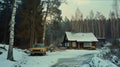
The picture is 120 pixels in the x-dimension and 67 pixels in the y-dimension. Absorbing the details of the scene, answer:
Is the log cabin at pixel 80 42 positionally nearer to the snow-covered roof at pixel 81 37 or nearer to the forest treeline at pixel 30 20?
the snow-covered roof at pixel 81 37

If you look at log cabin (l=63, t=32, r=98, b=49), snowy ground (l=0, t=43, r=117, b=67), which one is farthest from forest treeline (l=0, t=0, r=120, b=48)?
snowy ground (l=0, t=43, r=117, b=67)

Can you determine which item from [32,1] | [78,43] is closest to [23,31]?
[32,1]

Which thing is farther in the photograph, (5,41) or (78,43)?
(78,43)

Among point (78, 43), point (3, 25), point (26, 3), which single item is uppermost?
point (26, 3)

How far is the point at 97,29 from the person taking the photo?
129 metres

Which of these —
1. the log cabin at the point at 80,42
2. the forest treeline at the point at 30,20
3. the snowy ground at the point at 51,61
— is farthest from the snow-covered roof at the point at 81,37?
the snowy ground at the point at 51,61

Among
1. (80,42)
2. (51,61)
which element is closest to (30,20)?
(80,42)

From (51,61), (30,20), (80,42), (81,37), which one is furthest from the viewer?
(81,37)

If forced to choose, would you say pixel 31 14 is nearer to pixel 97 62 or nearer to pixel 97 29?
pixel 97 62

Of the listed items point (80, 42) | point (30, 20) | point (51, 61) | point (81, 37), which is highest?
point (30, 20)

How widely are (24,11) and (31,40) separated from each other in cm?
639

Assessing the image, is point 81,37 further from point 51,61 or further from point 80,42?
point 51,61

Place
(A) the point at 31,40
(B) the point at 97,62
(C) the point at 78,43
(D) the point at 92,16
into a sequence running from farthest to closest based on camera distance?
(D) the point at 92,16
(C) the point at 78,43
(A) the point at 31,40
(B) the point at 97,62

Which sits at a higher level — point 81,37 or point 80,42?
point 81,37
